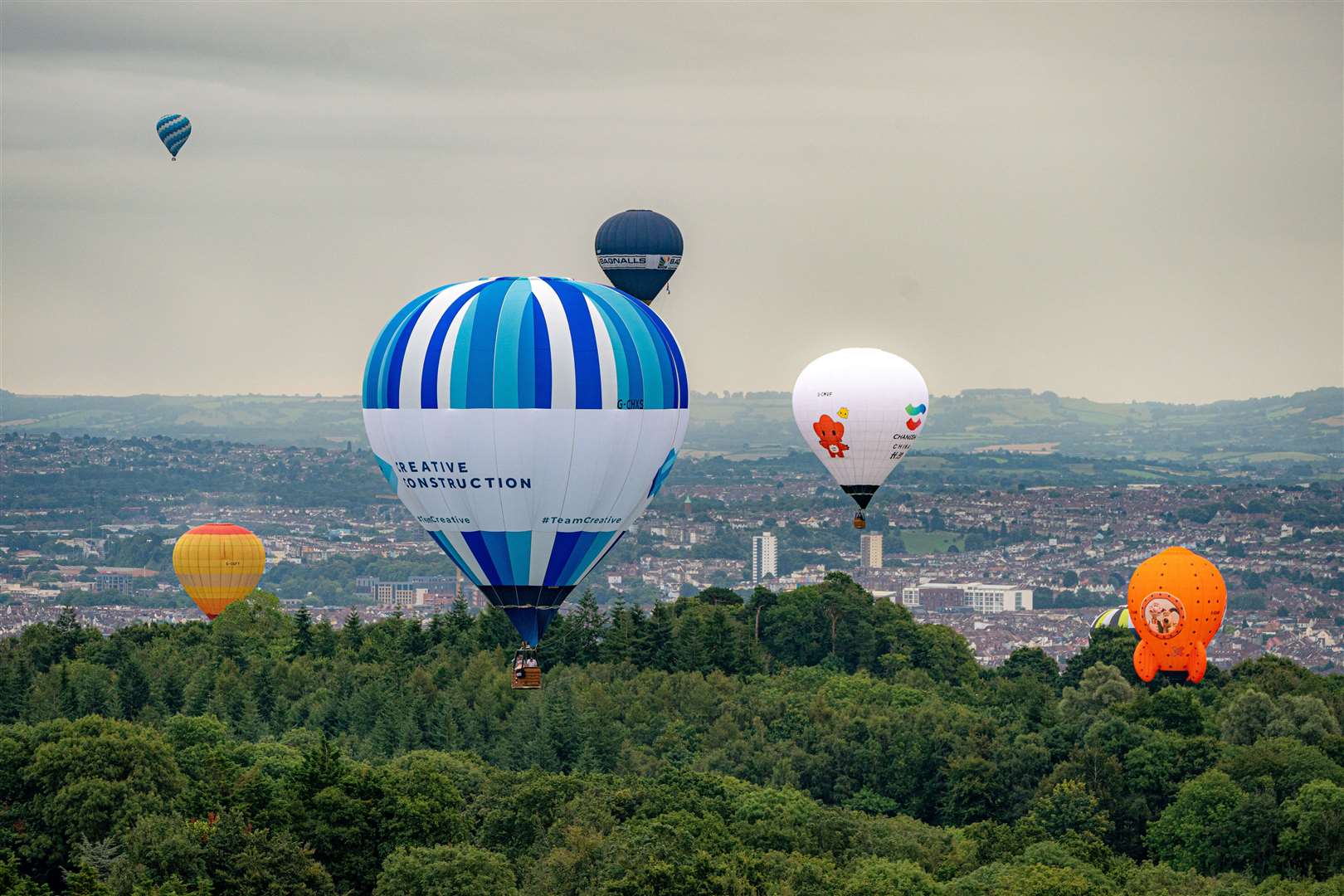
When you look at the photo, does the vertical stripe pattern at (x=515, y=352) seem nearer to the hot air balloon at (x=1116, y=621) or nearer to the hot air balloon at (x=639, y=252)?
the hot air balloon at (x=639, y=252)

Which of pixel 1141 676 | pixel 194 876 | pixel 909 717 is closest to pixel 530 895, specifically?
pixel 194 876

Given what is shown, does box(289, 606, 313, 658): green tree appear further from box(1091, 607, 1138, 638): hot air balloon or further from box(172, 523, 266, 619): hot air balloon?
box(1091, 607, 1138, 638): hot air balloon

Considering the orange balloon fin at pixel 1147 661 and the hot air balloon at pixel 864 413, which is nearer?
the hot air balloon at pixel 864 413

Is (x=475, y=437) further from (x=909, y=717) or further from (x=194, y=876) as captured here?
(x=909, y=717)

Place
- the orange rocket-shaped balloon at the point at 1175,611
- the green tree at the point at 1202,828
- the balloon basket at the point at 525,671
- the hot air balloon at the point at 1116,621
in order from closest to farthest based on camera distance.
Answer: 1. the balloon basket at the point at 525,671
2. the green tree at the point at 1202,828
3. the orange rocket-shaped balloon at the point at 1175,611
4. the hot air balloon at the point at 1116,621

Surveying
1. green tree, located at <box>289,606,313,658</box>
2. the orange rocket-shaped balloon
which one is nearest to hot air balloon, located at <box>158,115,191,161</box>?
green tree, located at <box>289,606,313,658</box>

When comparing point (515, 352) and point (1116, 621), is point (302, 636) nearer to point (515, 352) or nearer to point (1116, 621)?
point (1116, 621)

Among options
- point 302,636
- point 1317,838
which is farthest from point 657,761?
point 302,636

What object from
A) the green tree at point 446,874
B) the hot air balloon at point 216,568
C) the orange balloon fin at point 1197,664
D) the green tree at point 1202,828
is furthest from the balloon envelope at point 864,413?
the hot air balloon at point 216,568
